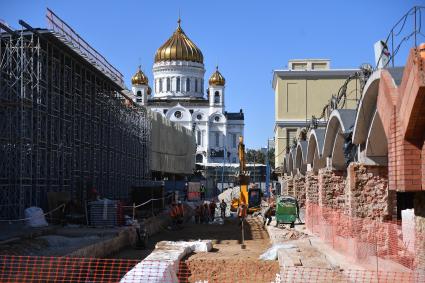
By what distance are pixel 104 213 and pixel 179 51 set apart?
71.9m

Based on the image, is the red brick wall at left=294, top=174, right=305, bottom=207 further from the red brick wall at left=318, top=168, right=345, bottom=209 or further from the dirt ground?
the red brick wall at left=318, top=168, right=345, bottom=209

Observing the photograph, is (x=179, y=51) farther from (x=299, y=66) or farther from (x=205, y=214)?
(x=205, y=214)

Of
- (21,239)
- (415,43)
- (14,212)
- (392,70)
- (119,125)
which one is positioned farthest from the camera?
(119,125)

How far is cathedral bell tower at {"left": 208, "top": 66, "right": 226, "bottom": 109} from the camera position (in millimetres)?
96500

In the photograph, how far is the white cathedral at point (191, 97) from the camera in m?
93.6

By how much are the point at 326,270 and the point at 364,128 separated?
3851mm

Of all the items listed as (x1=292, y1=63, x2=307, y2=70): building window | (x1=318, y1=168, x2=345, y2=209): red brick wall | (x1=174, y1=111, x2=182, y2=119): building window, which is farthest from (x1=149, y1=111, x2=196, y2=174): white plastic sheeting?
(x1=174, y1=111, x2=182, y2=119): building window

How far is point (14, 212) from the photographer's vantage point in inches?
879

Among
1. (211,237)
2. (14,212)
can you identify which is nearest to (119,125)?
(211,237)

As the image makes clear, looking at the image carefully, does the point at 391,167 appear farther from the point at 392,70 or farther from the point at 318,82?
the point at 318,82

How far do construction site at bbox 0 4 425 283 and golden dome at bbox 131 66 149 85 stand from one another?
52.7 metres

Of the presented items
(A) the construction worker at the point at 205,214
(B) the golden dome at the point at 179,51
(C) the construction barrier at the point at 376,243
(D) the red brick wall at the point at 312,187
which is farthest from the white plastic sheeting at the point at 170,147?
(C) the construction barrier at the point at 376,243

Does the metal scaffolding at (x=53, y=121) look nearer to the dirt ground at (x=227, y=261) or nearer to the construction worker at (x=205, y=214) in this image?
the dirt ground at (x=227, y=261)

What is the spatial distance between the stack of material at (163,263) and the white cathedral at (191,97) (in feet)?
238
